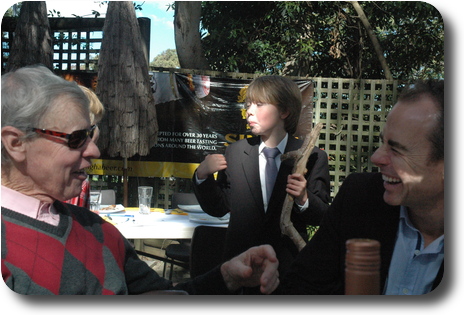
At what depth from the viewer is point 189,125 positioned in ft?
7.45

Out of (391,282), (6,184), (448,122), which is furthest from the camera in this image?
(448,122)

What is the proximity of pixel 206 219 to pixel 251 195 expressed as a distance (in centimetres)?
57

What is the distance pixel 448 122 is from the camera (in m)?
1.62

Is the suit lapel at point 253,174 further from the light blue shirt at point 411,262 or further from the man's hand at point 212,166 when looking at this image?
the light blue shirt at point 411,262

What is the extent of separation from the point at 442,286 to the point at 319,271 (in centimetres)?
55

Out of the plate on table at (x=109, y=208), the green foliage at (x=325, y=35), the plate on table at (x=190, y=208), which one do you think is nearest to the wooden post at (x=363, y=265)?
the green foliage at (x=325, y=35)

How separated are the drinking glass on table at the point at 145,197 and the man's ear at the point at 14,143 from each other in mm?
948

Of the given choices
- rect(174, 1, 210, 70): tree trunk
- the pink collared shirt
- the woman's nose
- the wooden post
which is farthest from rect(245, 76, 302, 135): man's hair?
the wooden post

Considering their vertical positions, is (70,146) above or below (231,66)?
below

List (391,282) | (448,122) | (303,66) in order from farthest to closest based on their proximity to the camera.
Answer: (303,66)
(448,122)
(391,282)

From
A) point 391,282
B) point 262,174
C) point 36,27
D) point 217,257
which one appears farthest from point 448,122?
point 36,27

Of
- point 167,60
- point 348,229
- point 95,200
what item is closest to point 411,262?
point 348,229

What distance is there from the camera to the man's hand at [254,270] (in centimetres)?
138

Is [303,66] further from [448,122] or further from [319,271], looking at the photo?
[319,271]
